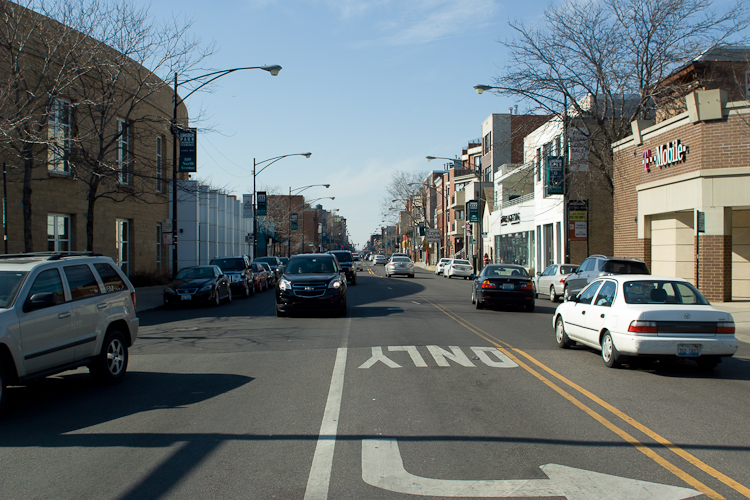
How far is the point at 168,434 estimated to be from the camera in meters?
6.22

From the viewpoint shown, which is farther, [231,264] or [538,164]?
[538,164]

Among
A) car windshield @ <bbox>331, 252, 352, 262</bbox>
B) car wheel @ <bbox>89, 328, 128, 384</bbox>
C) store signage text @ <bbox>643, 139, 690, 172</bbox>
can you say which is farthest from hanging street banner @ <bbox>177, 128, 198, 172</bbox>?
store signage text @ <bbox>643, 139, 690, 172</bbox>

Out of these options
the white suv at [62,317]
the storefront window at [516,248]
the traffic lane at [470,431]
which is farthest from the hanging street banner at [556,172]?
the white suv at [62,317]

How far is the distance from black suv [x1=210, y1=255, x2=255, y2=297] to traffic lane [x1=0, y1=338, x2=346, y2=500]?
53.8 ft

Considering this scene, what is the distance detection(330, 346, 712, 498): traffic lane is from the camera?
5102mm

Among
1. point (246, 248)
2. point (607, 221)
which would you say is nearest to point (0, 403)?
point (607, 221)

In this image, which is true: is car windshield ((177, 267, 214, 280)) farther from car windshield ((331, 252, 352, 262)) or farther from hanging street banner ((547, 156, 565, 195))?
hanging street banner ((547, 156, 565, 195))

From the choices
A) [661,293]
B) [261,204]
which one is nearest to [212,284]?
[661,293]

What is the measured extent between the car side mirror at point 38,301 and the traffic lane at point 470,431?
3.61 m

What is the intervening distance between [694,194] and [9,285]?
20.2 metres

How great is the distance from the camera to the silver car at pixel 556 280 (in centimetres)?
2453

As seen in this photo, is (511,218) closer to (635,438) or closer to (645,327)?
(645,327)

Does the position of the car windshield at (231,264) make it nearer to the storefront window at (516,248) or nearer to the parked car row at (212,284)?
the parked car row at (212,284)

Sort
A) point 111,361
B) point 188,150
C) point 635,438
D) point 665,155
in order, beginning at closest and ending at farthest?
point 635,438 → point 111,361 → point 665,155 → point 188,150
